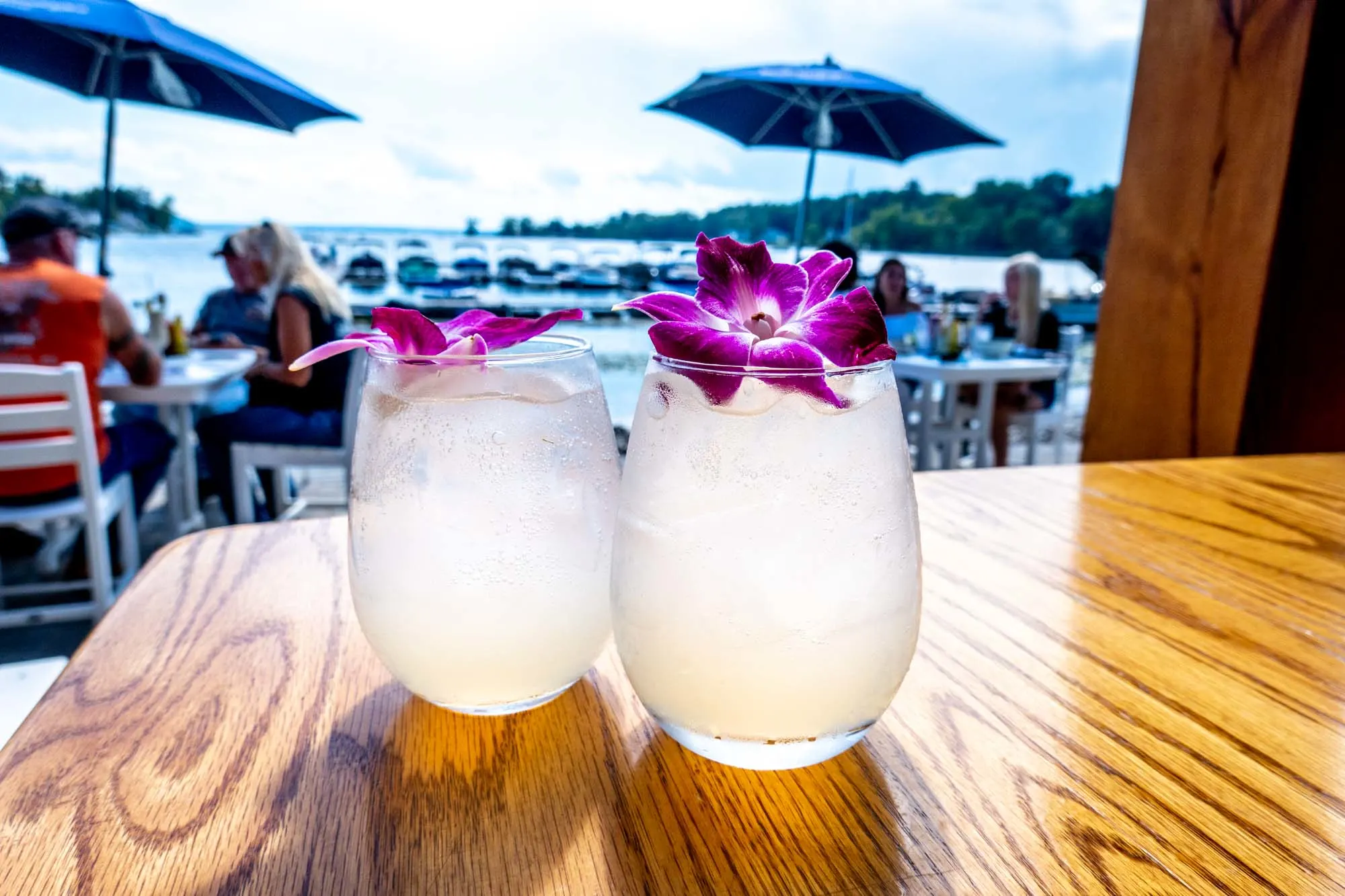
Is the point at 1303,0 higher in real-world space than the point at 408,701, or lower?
higher

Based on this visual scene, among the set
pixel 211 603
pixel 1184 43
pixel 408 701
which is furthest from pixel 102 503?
pixel 1184 43

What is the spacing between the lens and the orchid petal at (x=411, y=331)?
0.35m

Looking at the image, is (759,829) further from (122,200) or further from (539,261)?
(539,261)

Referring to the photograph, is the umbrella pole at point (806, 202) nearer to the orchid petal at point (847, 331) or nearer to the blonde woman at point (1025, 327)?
the blonde woman at point (1025, 327)

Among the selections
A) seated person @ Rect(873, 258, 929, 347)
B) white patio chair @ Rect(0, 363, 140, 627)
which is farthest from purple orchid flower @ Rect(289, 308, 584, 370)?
seated person @ Rect(873, 258, 929, 347)

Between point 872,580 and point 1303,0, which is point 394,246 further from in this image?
point 872,580

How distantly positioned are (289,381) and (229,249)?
111cm

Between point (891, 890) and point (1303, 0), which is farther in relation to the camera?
point (1303, 0)

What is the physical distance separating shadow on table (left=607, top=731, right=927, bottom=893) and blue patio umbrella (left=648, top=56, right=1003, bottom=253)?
4.06m

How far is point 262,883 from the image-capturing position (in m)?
0.29

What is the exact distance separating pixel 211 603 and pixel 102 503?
1.82 metres

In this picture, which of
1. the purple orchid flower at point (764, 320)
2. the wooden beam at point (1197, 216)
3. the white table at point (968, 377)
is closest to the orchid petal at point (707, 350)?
the purple orchid flower at point (764, 320)

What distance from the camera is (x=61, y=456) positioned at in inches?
70.7

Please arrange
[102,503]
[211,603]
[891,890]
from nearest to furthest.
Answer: [891,890], [211,603], [102,503]
